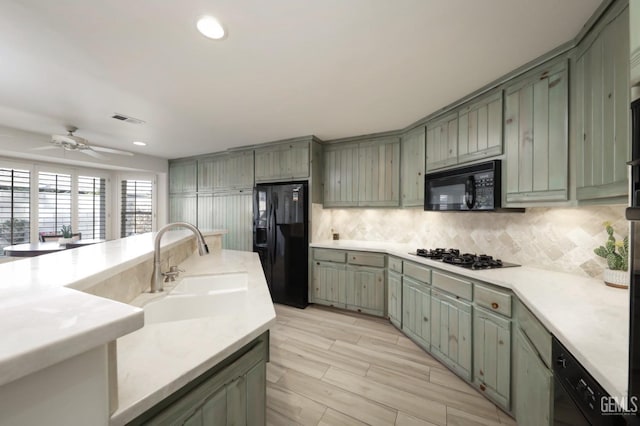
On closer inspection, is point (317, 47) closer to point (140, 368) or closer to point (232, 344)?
point (232, 344)

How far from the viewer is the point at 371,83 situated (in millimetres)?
2107

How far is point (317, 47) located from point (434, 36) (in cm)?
74

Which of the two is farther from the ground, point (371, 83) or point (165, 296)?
point (371, 83)

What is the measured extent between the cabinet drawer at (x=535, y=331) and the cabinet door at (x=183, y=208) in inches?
198

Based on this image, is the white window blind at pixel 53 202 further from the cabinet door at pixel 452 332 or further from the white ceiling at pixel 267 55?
the cabinet door at pixel 452 332

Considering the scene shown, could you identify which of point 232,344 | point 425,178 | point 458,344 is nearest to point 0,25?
point 232,344

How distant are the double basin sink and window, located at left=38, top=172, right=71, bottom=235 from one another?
4222 mm

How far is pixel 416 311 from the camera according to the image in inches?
98.9

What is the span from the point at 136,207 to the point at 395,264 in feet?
17.4

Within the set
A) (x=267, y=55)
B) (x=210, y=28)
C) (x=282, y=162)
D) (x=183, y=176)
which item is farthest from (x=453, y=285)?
(x=183, y=176)

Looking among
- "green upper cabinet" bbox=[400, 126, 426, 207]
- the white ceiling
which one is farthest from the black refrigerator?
"green upper cabinet" bbox=[400, 126, 426, 207]

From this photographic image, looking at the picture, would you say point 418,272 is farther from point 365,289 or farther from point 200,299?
point 200,299

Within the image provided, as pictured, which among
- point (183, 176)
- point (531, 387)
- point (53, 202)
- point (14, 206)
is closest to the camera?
point (531, 387)

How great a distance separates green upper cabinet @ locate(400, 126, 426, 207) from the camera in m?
2.92
